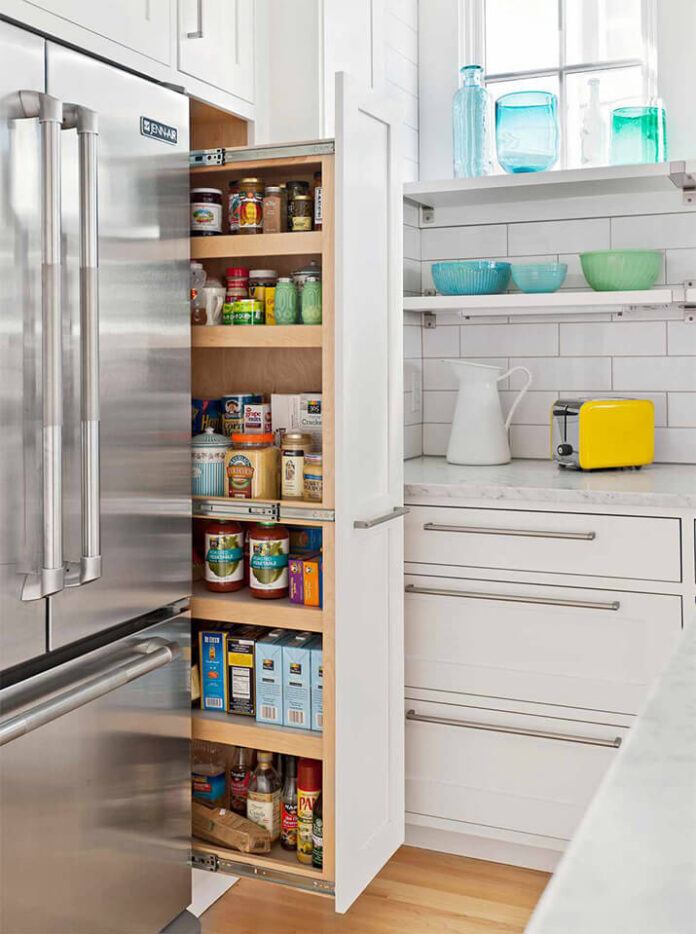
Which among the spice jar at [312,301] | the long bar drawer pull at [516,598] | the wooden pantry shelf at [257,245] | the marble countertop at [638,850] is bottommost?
the long bar drawer pull at [516,598]

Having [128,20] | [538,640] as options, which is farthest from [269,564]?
[128,20]

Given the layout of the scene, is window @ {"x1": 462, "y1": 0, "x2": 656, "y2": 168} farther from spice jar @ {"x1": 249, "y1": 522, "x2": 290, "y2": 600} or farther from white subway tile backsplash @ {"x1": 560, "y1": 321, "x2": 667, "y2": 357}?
spice jar @ {"x1": 249, "y1": 522, "x2": 290, "y2": 600}

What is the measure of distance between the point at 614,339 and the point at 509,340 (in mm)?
327

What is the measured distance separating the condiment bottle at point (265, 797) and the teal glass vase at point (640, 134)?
1948 millimetres

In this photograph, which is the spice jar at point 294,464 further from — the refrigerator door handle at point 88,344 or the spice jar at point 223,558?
the refrigerator door handle at point 88,344

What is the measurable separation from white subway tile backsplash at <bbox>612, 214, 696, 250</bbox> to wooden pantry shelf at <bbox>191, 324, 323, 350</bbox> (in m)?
1.34

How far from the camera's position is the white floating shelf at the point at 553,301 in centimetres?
264

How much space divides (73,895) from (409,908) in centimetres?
91

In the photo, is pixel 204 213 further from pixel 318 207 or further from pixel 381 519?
pixel 381 519

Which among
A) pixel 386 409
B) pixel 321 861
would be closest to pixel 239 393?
pixel 386 409

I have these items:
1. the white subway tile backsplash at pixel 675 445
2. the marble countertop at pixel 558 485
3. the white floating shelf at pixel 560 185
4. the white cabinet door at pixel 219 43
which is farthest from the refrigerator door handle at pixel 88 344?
the white subway tile backsplash at pixel 675 445

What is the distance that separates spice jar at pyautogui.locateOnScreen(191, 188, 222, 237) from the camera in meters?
2.20

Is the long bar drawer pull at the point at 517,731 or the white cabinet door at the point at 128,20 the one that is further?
the long bar drawer pull at the point at 517,731

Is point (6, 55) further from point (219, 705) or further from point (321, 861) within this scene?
point (321, 861)
